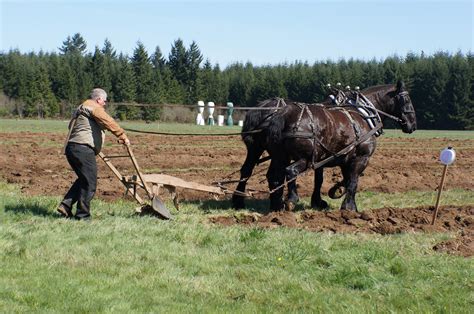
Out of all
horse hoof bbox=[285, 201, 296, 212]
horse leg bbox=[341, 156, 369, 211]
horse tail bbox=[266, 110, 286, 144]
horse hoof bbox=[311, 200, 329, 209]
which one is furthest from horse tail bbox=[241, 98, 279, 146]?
horse hoof bbox=[311, 200, 329, 209]

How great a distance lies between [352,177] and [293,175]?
58.9 inches

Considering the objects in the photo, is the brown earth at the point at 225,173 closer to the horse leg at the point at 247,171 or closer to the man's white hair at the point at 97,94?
the horse leg at the point at 247,171

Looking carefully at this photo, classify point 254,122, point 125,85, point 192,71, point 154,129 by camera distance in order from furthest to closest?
1. point 192,71
2. point 125,85
3. point 154,129
4. point 254,122

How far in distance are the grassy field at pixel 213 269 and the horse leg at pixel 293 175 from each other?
178 cm

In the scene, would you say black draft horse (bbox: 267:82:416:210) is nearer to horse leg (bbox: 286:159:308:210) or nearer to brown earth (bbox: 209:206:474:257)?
horse leg (bbox: 286:159:308:210)

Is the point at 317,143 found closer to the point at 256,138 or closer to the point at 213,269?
the point at 256,138

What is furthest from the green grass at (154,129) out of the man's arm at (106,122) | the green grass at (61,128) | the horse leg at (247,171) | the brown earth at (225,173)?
the man's arm at (106,122)

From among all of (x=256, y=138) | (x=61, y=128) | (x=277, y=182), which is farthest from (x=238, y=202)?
(x=61, y=128)

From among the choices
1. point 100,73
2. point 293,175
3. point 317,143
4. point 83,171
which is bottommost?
point 293,175

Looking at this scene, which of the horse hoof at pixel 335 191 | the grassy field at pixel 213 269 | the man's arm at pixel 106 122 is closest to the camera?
the grassy field at pixel 213 269

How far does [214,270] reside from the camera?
8.03 metres

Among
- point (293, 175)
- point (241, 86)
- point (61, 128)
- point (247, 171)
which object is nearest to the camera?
point (293, 175)

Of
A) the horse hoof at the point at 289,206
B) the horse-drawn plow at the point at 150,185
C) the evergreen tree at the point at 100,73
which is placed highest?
the evergreen tree at the point at 100,73

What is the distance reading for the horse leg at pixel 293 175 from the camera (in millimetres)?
11984
